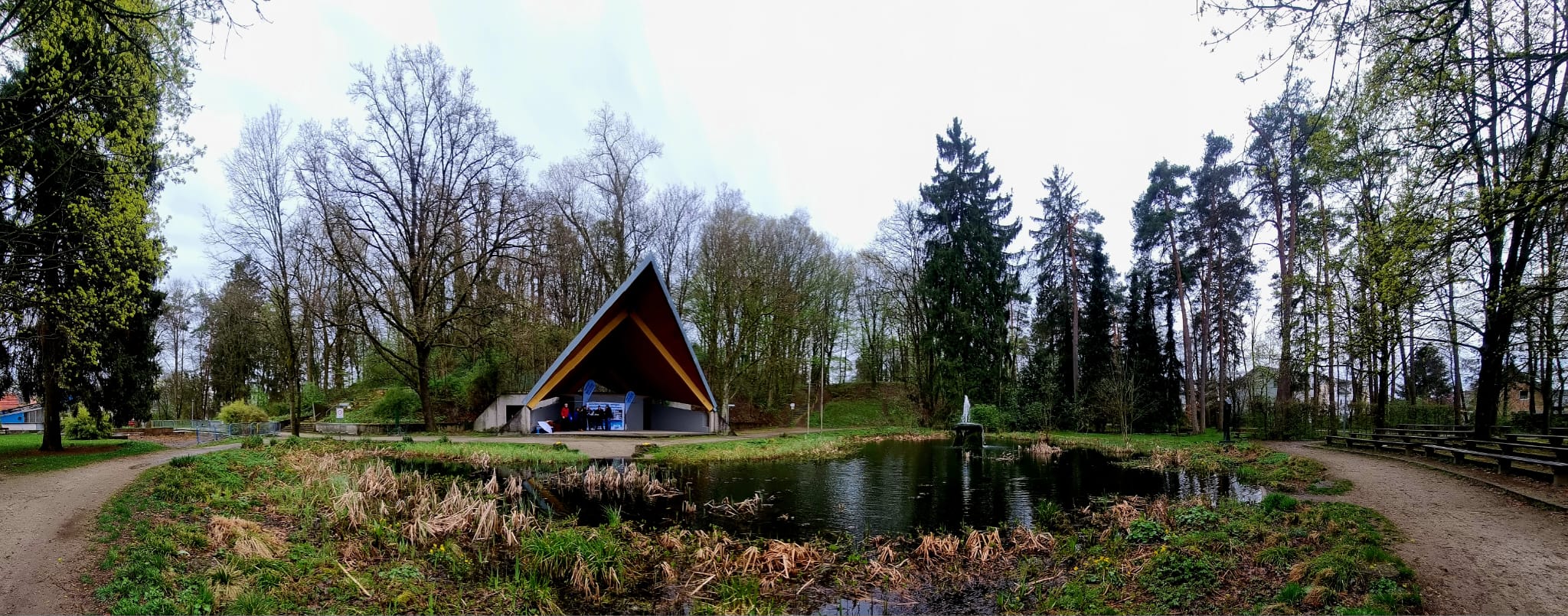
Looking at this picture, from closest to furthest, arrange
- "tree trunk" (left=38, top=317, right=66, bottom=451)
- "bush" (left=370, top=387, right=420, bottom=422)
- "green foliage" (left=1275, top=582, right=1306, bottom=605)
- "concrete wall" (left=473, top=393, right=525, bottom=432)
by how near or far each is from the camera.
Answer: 1. "green foliage" (left=1275, top=582, right=1306, bottom=605)
2. "tree trunk" (left=38, top=317, right=66, bottom=451)
3. "concrete wall" (left=473, top=393, right=525, bottom=432)
4. "bush" (left=370, top=387, right=420, bottom=422)

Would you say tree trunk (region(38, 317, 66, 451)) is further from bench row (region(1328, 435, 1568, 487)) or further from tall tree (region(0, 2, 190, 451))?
bench row (region(1328, 435, 1568, 487))

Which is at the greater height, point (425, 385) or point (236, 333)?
point (236, 333)

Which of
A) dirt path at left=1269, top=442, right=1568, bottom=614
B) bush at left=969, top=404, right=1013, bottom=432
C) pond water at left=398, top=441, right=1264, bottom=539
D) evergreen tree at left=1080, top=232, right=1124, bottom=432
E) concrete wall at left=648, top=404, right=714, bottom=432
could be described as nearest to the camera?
dirt path at left=1269, top=442, right=1568, bottom=614

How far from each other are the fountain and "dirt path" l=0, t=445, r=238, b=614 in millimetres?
20727

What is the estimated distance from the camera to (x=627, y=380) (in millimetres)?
29172

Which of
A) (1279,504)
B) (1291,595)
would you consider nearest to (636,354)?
(1279,504)

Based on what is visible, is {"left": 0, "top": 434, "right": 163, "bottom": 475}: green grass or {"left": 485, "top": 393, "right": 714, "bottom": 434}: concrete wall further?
{"left": 485, "top": 393, "right": 714, "bottom": 434}: concrete wall

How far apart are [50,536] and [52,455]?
10.0m

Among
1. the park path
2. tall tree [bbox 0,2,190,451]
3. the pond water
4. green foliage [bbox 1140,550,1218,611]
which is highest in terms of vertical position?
tall tree [bbox 0,2,190,451]

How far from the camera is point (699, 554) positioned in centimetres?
775

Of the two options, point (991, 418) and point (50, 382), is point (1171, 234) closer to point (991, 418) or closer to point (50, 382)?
point (991, 418)

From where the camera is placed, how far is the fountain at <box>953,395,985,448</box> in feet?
77.0

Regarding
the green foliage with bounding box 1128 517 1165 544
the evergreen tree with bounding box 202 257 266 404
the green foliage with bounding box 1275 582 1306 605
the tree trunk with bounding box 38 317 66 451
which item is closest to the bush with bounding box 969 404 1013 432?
the green foliage with bounding box 1128 517 1165 544

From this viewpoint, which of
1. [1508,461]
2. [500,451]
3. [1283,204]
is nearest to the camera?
[1508,461]
